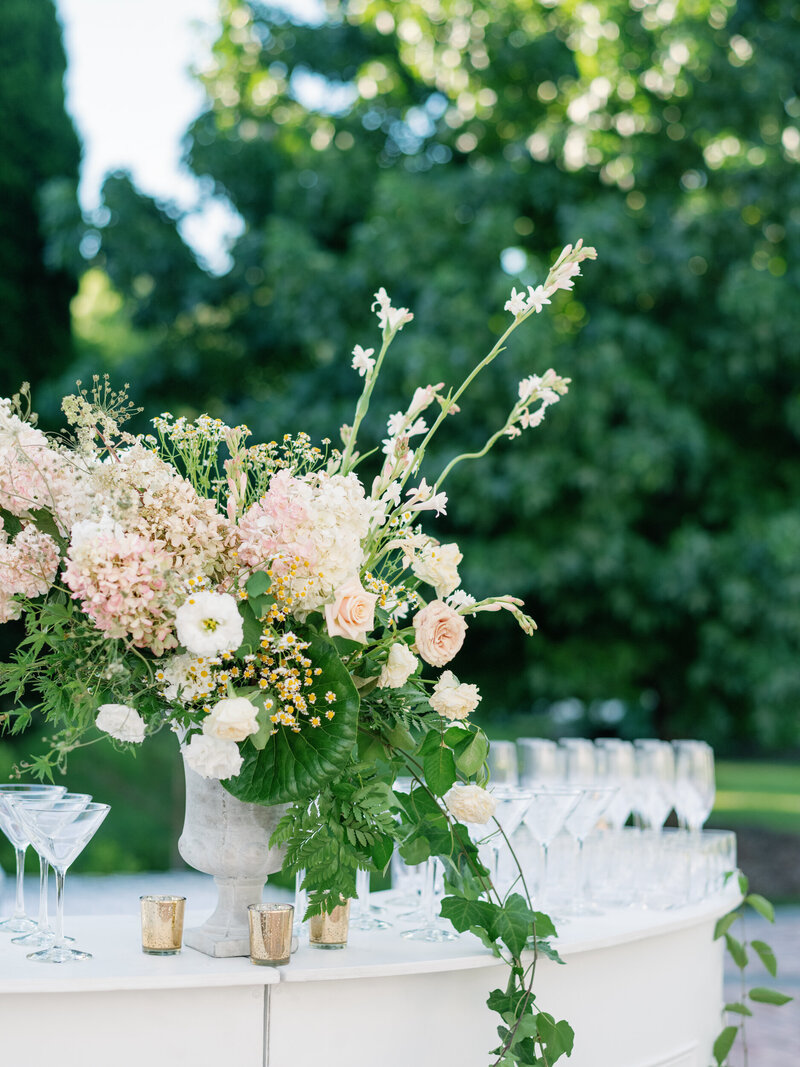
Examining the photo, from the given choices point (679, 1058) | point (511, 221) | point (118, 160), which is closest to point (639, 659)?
point (511, 221)

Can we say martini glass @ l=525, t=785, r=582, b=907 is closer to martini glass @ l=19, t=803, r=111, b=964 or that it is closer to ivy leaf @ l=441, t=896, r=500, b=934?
ivy leaf @ l=441, t=896, r=500, b=934

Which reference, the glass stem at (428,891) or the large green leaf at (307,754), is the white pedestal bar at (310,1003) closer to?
the glass stem at (428,891)

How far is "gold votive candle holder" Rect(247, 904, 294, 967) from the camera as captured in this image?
83.2 inches

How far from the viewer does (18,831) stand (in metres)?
2.21

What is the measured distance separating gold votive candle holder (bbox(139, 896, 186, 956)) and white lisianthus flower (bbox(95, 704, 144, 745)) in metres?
0.37

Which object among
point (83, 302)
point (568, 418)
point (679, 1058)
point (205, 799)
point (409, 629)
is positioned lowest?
point (679, 1058)

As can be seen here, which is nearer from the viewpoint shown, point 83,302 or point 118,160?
point 118,160

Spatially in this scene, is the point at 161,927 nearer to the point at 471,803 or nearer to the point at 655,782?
the point at 471,803

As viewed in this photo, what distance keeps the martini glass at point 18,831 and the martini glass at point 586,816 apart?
3.75 feet

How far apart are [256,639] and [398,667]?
0.90 feet

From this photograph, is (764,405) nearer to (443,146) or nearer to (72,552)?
(443,146)

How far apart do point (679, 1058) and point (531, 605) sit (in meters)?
6.63

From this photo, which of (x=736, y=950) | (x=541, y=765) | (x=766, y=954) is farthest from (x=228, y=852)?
(x=766, y=954)

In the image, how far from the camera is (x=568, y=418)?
8320 mm
